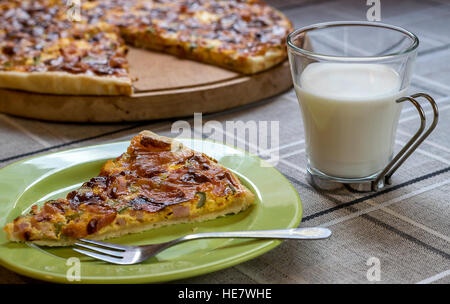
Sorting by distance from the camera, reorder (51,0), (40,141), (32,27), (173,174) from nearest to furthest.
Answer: (173,174), (40,141), (32,27), (51,0)

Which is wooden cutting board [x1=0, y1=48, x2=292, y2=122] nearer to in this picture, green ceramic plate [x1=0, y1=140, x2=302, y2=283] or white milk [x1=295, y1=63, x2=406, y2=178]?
green ceramic plate [x1=0, y1=140, x2=302, y2=283]

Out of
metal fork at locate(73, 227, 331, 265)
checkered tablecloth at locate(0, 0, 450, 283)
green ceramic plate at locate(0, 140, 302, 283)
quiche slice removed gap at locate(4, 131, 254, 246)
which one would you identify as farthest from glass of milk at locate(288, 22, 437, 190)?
metal fork at locate(73, 227, 331, 265)

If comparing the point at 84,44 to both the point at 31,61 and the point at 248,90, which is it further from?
the point at 248,90

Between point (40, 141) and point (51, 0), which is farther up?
point (51, 0)

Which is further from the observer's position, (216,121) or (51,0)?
(51,0)

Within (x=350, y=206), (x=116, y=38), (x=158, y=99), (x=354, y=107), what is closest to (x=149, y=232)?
(x=350, y=206)

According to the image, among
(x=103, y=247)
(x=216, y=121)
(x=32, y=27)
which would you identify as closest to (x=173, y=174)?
(x=103, y=247)

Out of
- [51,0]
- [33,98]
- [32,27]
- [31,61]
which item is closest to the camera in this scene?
[33,98]
